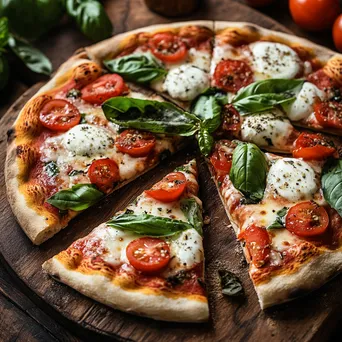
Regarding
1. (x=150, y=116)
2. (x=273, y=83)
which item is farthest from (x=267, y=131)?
(x=150, y=116)

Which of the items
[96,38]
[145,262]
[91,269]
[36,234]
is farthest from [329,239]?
[96,38]

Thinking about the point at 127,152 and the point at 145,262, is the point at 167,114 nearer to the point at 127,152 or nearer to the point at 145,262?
the point at 127,152

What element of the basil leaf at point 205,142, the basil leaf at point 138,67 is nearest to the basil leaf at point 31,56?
the basil leaf at point 138,67

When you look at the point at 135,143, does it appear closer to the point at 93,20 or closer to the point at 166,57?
the point at 166,57

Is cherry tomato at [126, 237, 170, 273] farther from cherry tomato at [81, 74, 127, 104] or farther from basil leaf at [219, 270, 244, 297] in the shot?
cherry tomato at [81, 74, 127, 104]

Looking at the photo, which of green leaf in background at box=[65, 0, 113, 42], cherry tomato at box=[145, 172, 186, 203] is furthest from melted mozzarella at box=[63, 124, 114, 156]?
green leaf in background at box=[65, 0, 113, 42]

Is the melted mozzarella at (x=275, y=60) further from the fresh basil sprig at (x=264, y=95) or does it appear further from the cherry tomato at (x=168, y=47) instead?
the cherry tomato at (x=168, y=47)

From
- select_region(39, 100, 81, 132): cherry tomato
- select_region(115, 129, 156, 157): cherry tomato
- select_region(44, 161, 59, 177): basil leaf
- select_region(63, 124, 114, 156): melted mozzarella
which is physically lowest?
select_region(115, 129, 156, 157): cherry tomato
